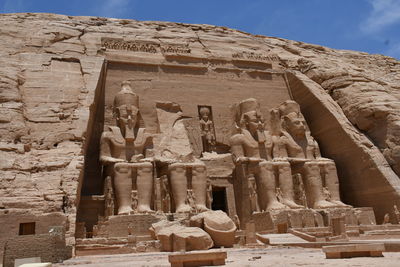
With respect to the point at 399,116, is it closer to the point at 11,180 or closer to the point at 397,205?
the point at 397,205

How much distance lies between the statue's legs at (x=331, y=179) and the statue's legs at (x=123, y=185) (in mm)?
5515

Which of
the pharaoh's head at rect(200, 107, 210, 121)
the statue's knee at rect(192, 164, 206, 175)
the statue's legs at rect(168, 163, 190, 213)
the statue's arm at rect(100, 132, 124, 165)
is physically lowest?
the statue's legs at rect(168, 163, 190, 213)

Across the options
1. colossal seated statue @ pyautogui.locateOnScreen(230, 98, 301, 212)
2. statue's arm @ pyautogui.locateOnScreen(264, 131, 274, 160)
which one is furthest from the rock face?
statue's arm @ pyautogui.locateOnScreen(264, 131, 274, 160)

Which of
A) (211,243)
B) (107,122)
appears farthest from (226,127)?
(211,243)

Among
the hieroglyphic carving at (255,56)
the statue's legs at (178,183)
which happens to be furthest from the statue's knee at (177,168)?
the hieroglyphic carving at (255,56)

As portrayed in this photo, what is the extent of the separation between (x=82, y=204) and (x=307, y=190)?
611 centimetres

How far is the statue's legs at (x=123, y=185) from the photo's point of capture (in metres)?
9.80

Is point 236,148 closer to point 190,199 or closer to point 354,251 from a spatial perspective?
point 190,199

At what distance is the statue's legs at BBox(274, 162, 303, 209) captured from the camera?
1105 cm

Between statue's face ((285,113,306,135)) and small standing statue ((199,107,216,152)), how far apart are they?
234 centimetres

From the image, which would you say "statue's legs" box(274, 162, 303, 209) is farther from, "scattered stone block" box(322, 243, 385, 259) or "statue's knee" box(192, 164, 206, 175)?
"scattered stone block" box(322, 243, 385, 259)

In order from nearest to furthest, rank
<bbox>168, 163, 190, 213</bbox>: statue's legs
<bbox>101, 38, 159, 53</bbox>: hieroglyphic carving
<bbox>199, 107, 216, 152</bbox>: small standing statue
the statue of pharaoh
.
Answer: the statue of pharaoh, <bbox>168, 163, 190, 213</bbox>: statue's legs, <bbox>199, 107, 216, 152</bbox>: small standing statue, <bbox>101, 38, 159, 53</bbox>: hieroglyphic carving

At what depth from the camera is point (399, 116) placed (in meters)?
11.7

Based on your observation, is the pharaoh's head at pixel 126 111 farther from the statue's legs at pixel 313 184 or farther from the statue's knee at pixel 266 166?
the statue's legs at pixel 313 184
